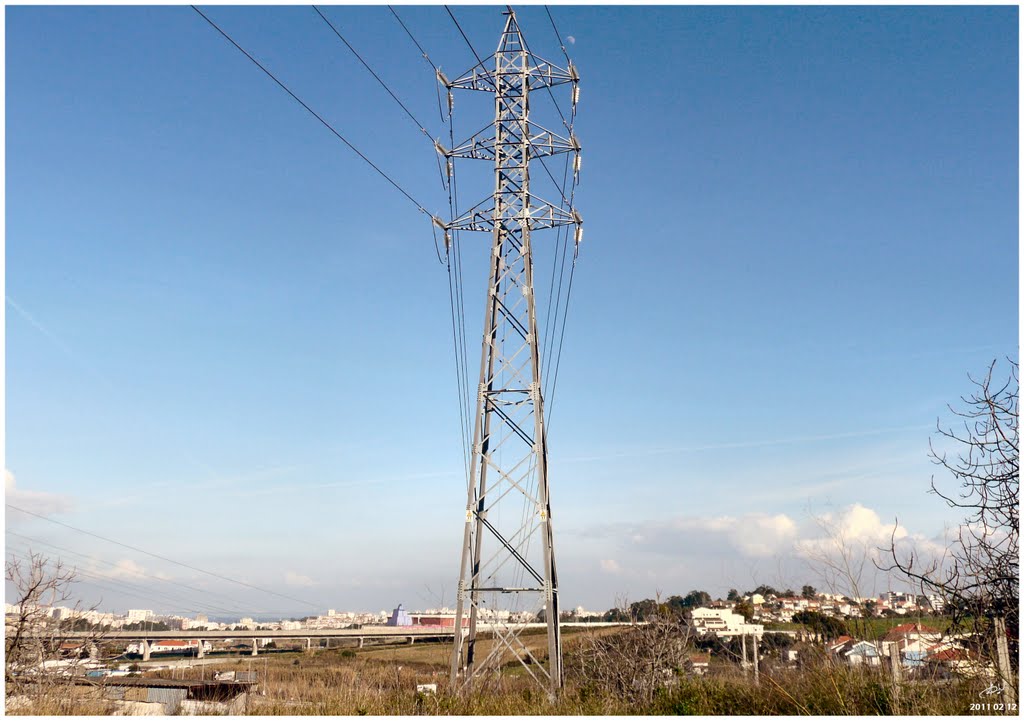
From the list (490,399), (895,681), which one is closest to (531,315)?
(490,399)

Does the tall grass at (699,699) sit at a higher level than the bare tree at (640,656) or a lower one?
higher

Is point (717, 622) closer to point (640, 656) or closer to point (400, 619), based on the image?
point (640, 656)

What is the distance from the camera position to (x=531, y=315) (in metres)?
13.0

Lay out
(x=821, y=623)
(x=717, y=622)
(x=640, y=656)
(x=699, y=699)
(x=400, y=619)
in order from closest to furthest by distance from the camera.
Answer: (x=821, y=623) → (x=699, y=699) → (x=640, y=656) → (x=717, y=622) → (x=400, y=619)

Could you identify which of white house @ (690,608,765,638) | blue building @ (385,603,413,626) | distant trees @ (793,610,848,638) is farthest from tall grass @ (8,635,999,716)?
blue building @ (385,603,413,626)

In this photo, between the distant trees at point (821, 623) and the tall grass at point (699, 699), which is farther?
the distant trees at point (821, 623)

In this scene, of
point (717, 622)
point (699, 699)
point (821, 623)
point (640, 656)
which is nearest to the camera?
point (821, 623)

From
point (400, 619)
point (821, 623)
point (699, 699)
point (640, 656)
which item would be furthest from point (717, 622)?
point (400, 619)

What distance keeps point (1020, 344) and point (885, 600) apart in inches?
90.9

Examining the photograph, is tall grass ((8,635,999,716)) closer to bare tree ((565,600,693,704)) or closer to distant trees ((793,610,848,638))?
distant trees ((793,610,848,638))

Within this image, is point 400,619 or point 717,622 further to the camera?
point 400,619

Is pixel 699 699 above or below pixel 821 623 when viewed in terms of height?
below

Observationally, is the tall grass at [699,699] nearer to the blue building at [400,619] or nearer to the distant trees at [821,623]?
the distant trees at [821,623]

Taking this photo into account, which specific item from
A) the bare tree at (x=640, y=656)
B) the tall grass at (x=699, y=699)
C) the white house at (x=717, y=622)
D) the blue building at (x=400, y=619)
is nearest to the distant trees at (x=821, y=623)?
the tall grass at (x=699, y=699)
